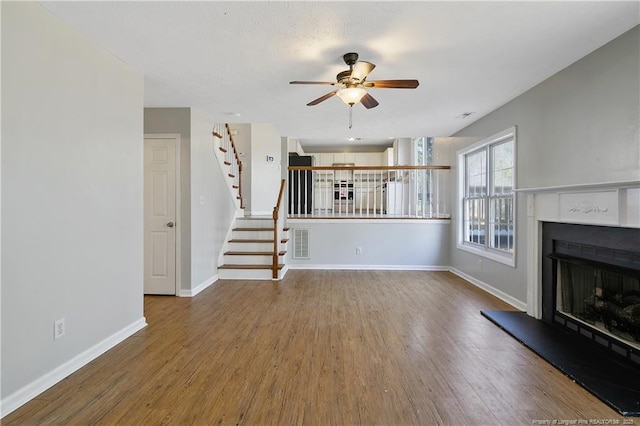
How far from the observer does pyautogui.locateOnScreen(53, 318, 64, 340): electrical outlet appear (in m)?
2.04

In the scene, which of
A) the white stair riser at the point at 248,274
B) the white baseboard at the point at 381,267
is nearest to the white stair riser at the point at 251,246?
the white stair riser at the point at 248,274

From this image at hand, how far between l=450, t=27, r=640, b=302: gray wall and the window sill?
95mm

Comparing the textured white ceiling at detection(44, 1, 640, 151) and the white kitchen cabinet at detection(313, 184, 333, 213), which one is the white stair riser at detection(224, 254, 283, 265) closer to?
the white kitchen cabinet at detection(313, 184, 333, 213)

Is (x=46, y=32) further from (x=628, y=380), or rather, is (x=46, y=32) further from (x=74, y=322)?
(x=628, y=380)

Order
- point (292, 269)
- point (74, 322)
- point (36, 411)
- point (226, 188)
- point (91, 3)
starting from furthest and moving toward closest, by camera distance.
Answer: point (292, 269)
point (226, 188)
point (74, 322)
point (91, 3)
point (36, 411)

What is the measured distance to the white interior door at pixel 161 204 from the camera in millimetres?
3994

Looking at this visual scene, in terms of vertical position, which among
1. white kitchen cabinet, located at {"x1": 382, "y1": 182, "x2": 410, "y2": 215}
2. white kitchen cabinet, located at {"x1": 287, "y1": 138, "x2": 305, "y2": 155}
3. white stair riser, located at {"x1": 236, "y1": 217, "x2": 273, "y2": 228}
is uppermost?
white kitchen cabinet, located at {"x1": 287, "y1": 138, "x2": 305, "y2": 155}

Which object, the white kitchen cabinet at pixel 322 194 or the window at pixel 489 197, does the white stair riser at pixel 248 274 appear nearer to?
the white kitchen cabinet at pixel 322 194

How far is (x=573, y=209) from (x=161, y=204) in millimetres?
4493

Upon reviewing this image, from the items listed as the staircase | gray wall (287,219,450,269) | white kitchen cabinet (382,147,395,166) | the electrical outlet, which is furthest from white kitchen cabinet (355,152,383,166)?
the electrical outlet

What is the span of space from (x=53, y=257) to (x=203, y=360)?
1250mm

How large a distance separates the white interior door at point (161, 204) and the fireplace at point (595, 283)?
4306mm

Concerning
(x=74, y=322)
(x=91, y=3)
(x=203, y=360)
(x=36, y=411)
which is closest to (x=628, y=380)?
(x=203, y=360)

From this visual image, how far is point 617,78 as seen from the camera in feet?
7.68
